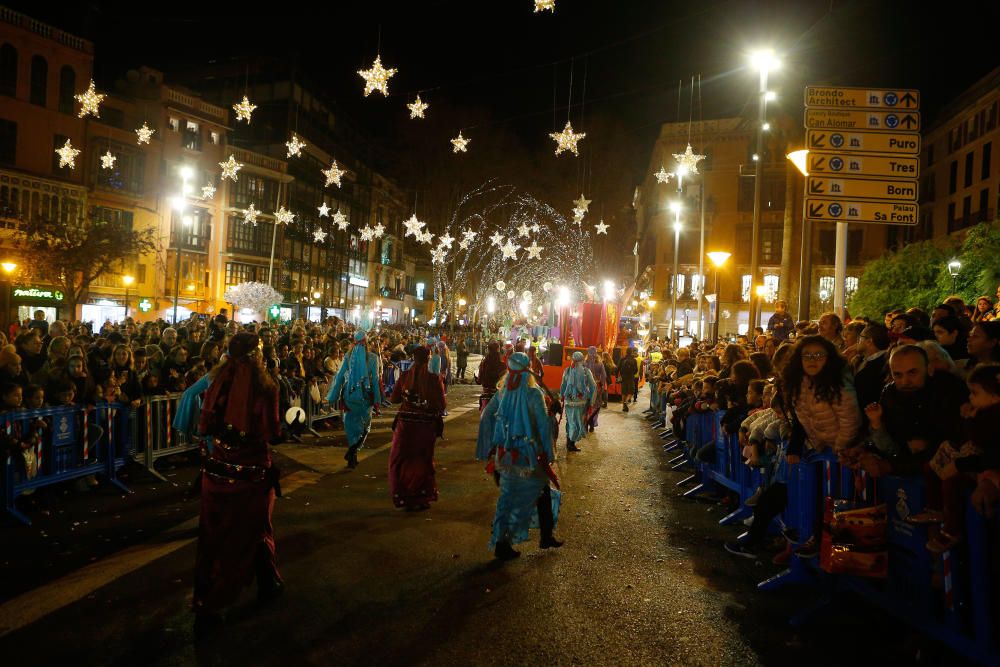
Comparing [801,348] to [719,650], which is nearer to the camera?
[719,650]

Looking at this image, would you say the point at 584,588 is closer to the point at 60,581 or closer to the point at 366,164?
the point at 60,581

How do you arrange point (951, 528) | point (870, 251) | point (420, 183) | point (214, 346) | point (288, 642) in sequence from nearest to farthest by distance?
point (951, 528) < point (288, 642) < point (214, 346) < point (420, 183) < point (870, 251)

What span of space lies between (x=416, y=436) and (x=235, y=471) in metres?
3.27

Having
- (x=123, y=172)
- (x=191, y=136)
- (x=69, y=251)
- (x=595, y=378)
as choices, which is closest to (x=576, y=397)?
(x=595, y=378)

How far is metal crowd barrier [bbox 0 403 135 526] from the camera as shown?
6805mm

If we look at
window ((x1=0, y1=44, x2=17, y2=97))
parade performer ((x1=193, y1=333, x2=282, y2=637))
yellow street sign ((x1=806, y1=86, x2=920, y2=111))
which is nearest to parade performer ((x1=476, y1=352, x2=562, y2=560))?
parade performer ((x1=193, y1=333, x2=282, y2=637))

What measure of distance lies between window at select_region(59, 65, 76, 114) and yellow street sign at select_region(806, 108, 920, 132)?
117 ft

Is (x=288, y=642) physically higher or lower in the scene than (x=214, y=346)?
lower

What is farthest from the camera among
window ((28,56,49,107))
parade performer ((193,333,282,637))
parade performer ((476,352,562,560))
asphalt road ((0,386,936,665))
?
window ((28,56,49,107))

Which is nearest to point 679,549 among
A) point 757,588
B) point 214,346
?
point 757,588

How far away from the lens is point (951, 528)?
3.86 metres

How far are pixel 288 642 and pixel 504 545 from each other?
2.20m

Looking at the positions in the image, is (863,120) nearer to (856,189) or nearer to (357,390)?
(856,189)

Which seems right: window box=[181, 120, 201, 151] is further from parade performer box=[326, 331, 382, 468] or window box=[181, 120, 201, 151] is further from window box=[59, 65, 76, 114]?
parade performer box=[326, 331, 382, 468]
